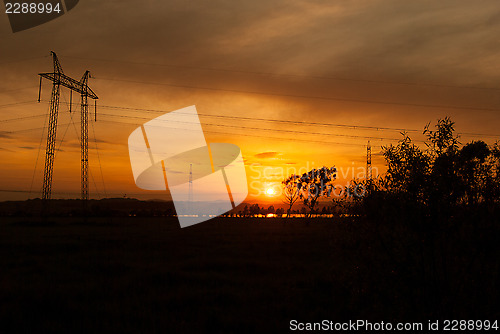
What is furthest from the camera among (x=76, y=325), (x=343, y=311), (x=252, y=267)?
(x=252, y=267)

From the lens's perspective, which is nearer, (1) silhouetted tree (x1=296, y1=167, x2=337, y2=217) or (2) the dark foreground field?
(2) the dark foreground field

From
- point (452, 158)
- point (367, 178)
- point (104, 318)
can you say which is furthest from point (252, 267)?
point (452, 158)

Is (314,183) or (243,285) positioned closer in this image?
(243,285)

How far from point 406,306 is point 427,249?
228 cm

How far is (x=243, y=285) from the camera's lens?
27.0m

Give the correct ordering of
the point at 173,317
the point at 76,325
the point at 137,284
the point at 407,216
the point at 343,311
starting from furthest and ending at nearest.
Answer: the point at 137,284 → the point at 343,311 → the point at 173,317 → the point at 76,325 → the point at 407,216

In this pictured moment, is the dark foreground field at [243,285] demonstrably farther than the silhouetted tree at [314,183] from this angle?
No

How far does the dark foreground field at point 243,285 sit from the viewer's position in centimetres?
1298

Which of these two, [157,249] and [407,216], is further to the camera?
[157,249]

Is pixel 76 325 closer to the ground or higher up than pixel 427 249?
closer to the ground

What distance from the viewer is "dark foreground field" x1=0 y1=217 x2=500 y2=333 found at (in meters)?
13.0

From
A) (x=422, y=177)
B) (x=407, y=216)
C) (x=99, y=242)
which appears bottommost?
(x=99, y=242)

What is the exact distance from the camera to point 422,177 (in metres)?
13.1

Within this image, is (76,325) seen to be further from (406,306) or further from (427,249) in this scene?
(427,249)
